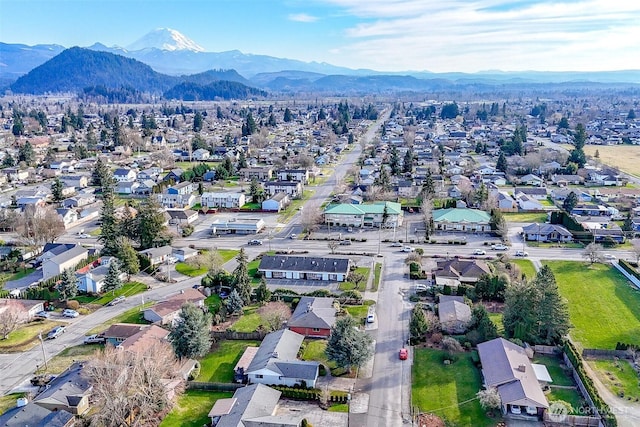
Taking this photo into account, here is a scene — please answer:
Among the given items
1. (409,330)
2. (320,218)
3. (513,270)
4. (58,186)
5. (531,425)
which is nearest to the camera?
(531,425)

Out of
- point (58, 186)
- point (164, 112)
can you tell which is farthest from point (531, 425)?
point (164, 112)

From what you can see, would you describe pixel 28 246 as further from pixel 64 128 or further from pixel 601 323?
pixel 64 128

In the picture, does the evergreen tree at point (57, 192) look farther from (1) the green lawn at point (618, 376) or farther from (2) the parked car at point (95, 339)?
(1) the green lawn at point (618, 376)

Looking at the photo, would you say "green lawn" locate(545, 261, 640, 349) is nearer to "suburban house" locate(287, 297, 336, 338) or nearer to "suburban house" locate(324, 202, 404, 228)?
"suburban house" locate(287, 297, 336, 338)

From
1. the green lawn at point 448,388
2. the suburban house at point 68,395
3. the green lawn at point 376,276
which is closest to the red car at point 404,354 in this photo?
the green lawn at point 448,388

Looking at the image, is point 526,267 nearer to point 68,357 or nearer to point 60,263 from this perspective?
point 68,357

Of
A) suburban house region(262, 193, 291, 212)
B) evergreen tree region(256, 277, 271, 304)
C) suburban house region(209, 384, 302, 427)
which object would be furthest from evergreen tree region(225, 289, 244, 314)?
suburban house region(262, 193, 291, 212)

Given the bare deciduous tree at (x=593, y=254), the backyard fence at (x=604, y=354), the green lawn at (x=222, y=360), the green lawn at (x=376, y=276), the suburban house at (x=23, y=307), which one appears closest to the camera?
the green lawn at (x=222, y=360)
